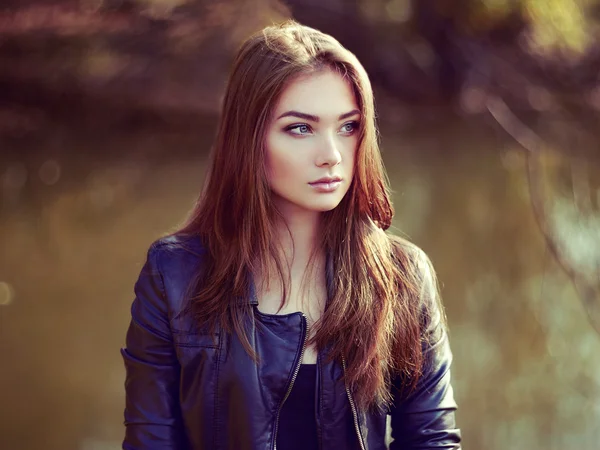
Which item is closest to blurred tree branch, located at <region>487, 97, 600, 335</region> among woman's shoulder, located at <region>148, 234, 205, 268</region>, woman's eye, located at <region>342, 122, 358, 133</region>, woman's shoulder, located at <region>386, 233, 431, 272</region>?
woman's shoulder, located at <region>386, 233, 431, 272</region>

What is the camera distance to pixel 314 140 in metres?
1.46

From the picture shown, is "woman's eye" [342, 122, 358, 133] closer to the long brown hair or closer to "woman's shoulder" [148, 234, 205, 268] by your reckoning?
the long brown hair

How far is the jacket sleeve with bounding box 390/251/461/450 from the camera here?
1521 millimetres

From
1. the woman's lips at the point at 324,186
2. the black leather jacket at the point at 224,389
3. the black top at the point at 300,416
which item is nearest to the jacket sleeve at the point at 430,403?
the black leather jacket at the point at 224,389

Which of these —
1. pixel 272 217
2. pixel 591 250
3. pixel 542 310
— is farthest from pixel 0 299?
pixel 591 250

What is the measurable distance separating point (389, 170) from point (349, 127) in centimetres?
183

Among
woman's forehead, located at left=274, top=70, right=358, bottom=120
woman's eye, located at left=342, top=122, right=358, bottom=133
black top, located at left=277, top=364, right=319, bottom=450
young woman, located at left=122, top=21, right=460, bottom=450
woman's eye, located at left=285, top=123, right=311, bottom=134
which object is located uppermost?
woman's forehead, located at left=274, top=70, right=358, bottom=120

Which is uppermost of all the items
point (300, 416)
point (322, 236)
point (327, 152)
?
point (327, 152)

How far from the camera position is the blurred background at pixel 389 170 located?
3020 millimetres

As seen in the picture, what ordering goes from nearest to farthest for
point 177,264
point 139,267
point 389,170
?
point 177,264 < point 139,267 < point 389,170

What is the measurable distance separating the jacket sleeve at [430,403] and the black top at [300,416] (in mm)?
198

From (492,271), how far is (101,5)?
6.29 feet

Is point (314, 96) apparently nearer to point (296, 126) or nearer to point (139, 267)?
point (296, 126)

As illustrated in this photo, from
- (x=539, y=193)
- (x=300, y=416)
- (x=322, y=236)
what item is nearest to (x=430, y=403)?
(x=300, y=416)
